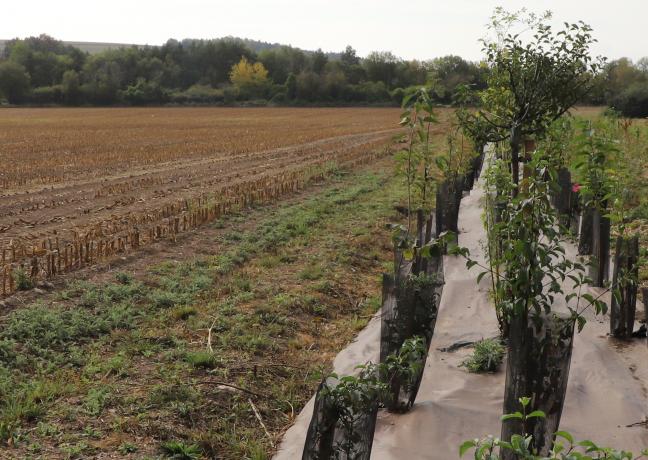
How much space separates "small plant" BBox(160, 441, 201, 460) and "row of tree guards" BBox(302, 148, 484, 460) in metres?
1.45

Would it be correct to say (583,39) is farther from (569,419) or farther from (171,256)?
(171,256)

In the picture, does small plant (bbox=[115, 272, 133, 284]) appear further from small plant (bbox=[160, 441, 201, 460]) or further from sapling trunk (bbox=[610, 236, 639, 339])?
sapling trunk (bbox=[610, 236, 639, 339])

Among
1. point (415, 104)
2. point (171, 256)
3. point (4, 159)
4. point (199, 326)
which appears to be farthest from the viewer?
point (4, 159)

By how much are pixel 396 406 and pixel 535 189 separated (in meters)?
2.08

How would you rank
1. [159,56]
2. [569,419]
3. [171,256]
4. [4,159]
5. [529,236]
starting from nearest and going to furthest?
[529,236], [569,419], [171,256], [4,159], [159,56]

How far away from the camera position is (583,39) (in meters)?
8.42

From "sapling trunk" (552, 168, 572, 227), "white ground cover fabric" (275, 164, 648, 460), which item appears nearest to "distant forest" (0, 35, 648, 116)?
"sapling trunk" (552, 168, 572, 227)

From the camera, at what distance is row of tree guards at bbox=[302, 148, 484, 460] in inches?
137

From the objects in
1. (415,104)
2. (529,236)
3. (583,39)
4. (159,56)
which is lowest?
(529,236)

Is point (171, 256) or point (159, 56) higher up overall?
point (159, 56)

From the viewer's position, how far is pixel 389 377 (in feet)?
16.8

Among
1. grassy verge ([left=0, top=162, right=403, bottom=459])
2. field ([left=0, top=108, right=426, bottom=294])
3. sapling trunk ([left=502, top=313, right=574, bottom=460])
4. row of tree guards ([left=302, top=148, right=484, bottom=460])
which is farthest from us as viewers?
field ([left=0, top=108, right=426, bottom=294])

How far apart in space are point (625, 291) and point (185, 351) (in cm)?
420

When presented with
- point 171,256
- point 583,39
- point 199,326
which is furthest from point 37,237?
point 583,39
